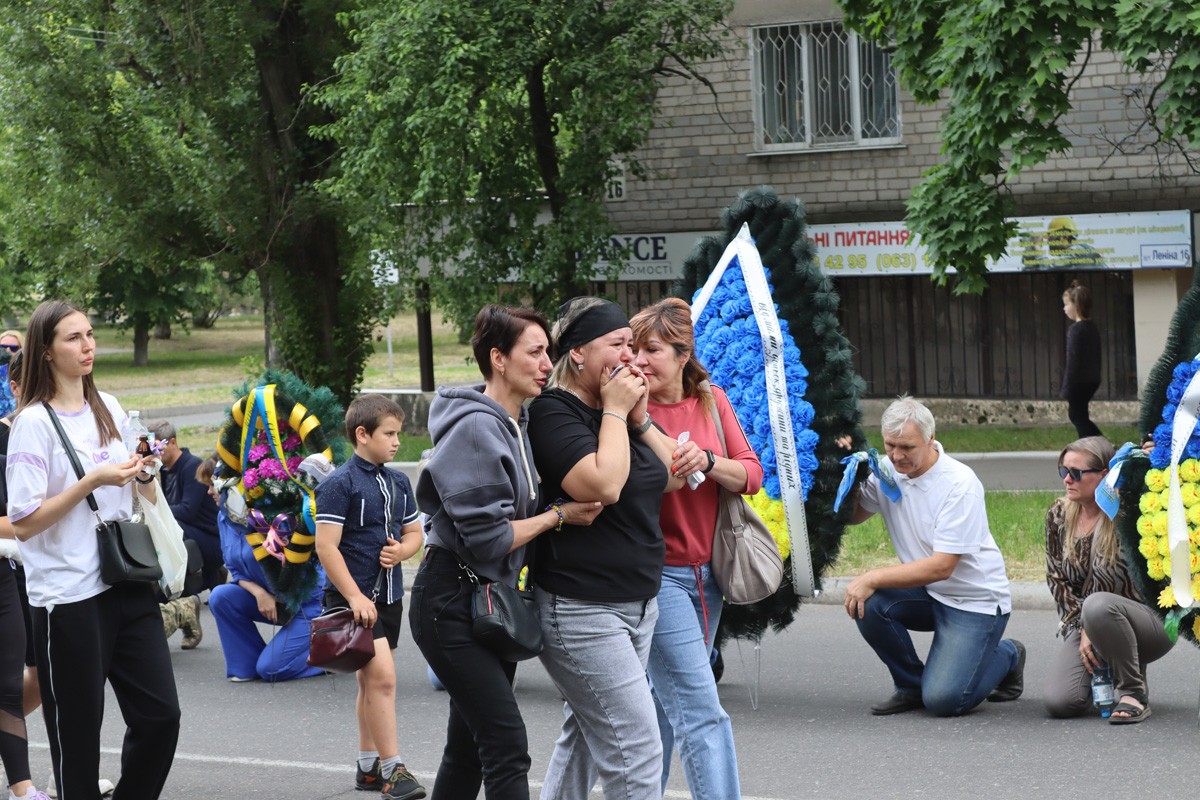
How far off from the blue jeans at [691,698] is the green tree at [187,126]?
13.7m

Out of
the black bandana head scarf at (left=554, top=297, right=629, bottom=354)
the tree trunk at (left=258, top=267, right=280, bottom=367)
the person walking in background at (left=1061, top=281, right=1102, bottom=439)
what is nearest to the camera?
the black bandana head scarf at (left=554, top=297, right=629, bottom=354)

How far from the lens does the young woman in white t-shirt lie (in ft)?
15.0

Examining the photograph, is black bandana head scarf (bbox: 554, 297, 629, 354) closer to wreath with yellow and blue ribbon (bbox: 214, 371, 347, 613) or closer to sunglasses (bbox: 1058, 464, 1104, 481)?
sunglasses (bbox: 1058, 464, 1104, 481)

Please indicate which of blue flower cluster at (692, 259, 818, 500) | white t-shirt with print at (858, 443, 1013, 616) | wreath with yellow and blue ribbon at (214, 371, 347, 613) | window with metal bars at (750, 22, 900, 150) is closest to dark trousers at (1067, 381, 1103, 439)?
window with metal bars at (750, 22, 900, 150)

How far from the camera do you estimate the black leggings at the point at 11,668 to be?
17.2ft

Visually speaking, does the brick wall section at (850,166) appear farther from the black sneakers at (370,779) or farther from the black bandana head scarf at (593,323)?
the black bandana head scarf at (593,323)

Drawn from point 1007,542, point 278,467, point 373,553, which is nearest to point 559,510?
point 373,553

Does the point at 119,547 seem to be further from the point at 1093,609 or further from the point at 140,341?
the point at 140,341

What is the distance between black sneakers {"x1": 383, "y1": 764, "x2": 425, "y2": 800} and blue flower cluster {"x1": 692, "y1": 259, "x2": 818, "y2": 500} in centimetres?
202

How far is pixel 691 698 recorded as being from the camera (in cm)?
452

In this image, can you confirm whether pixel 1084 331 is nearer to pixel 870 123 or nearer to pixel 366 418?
pixel 870 123

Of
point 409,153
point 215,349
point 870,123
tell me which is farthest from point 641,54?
point 215,349

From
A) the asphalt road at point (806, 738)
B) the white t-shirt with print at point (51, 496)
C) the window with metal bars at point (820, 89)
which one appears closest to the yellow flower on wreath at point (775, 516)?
the asphalt road at point (806, 738)

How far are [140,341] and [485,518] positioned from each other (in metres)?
43.0
